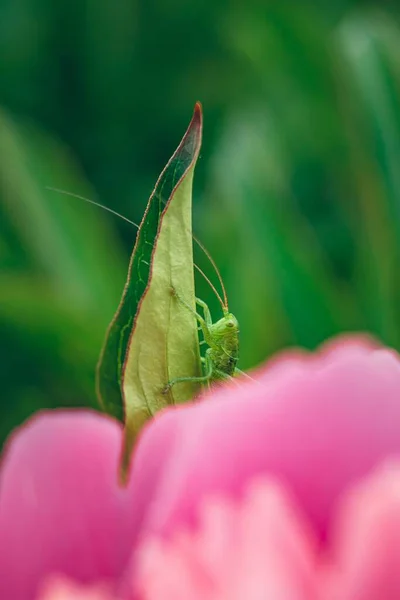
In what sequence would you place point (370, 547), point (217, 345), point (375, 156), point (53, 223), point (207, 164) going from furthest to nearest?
point (207, 164), point (53, 223), point (375, 156), point (217, 345), point (370, 547)

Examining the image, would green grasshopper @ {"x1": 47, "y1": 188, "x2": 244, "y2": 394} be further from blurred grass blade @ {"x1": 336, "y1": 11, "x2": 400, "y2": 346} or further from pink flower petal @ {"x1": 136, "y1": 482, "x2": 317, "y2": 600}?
blurred grass blade @ {"x1": 336, "y1": 11, "x2": 400, "y2": 346}

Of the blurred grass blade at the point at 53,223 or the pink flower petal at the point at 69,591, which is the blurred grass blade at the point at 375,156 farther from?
the pink flower petal at the point at 69,591

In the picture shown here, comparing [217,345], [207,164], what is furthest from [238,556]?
[207,164]

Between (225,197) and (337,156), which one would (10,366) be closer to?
(225,197)

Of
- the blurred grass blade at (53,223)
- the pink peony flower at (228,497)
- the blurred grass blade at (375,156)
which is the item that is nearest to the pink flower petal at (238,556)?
the pink peony flower at (228,497)

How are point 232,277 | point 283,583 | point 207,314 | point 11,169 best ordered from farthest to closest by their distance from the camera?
point 11,169
point 232,277
point 207,314
point 283,583

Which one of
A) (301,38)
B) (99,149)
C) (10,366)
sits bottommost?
(10,366)

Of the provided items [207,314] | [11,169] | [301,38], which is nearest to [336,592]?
[207,314]

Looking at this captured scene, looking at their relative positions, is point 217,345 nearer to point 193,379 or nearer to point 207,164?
point 193,379
